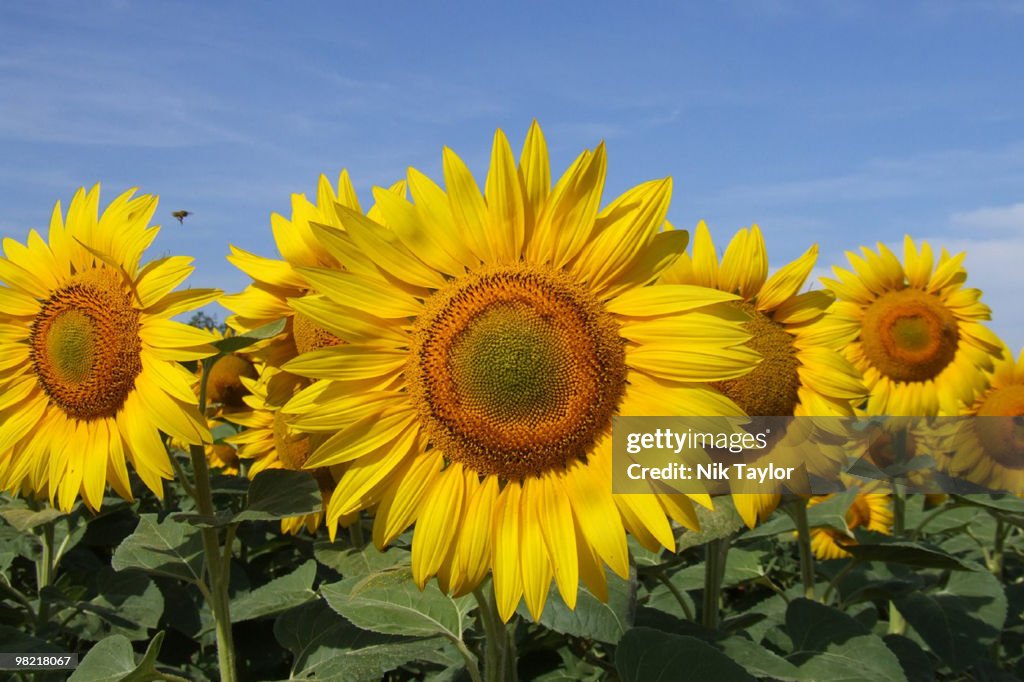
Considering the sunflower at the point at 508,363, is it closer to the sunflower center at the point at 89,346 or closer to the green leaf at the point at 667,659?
the green leaf at the point at 667,659

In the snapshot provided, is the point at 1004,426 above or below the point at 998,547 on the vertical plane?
above

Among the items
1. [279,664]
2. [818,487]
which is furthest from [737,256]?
[279,664]

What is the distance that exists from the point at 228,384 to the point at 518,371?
2573mm

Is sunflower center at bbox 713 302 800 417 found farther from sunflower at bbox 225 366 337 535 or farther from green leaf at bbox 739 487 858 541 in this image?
sunflower at bbox 225 366 337 535

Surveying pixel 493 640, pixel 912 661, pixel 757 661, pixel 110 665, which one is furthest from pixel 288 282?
pixel 912 661

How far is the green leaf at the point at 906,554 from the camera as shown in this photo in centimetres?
306

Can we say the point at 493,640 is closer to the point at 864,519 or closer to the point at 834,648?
the point at 834,648

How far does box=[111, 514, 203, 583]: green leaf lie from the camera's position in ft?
9.59

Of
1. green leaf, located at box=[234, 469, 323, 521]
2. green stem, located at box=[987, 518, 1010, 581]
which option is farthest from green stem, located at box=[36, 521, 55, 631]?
green stem, located at box=[987, 518, 1010, 581]

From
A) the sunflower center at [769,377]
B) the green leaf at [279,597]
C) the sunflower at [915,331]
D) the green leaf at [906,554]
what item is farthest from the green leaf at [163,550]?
the sunflower at [915,331]

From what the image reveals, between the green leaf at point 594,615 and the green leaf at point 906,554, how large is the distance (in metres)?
0.95

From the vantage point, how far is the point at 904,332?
5.45 metres

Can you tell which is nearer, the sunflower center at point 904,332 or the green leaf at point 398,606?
the green leaf at point 398,606

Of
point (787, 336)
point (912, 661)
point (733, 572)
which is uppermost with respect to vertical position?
point (787, 336)
